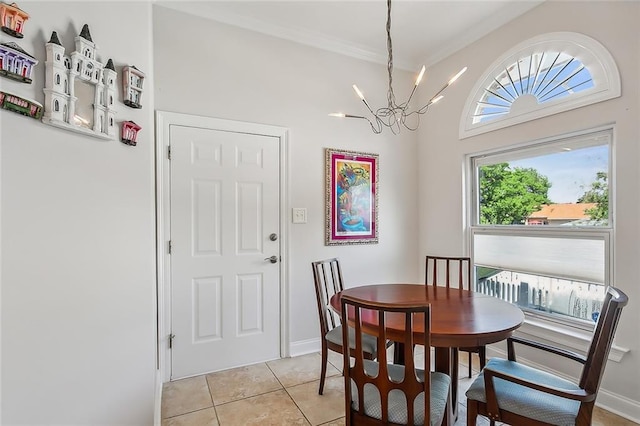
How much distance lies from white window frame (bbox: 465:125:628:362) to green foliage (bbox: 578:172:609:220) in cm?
4

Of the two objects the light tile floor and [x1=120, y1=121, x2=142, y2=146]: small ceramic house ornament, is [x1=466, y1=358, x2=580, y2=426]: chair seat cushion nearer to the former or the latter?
the light tile floor

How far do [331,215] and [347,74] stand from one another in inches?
57.3

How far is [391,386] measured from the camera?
4.31ft

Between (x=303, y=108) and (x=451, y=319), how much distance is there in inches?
88.0

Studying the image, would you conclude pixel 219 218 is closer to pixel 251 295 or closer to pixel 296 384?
pixel 251 295

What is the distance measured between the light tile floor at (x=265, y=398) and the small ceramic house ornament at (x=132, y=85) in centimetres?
190

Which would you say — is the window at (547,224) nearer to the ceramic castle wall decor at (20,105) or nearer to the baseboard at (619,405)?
the baseboard at (619,405)

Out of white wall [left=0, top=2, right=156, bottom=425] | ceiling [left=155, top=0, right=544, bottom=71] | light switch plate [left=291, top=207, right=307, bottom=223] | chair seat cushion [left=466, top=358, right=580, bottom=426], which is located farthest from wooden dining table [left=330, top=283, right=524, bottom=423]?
ceiling [left=155, top=0, right=544, bottom=71]

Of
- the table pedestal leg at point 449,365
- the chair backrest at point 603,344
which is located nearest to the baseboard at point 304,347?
the table pedestal leg at point 449,365

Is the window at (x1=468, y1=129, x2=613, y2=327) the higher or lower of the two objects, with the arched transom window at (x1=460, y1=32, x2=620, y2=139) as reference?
lower

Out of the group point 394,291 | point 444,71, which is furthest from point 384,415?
point 444,71

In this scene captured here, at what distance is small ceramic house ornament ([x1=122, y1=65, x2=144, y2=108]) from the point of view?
146cm

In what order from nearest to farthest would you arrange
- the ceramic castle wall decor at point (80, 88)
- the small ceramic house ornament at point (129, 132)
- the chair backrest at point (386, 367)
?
the ceramic castle wall decor at point (80, 88), the chair backrest at point (386, 367), the small ceramic house ornament at point (129, 132)

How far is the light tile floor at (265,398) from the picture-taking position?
6.51 feet
